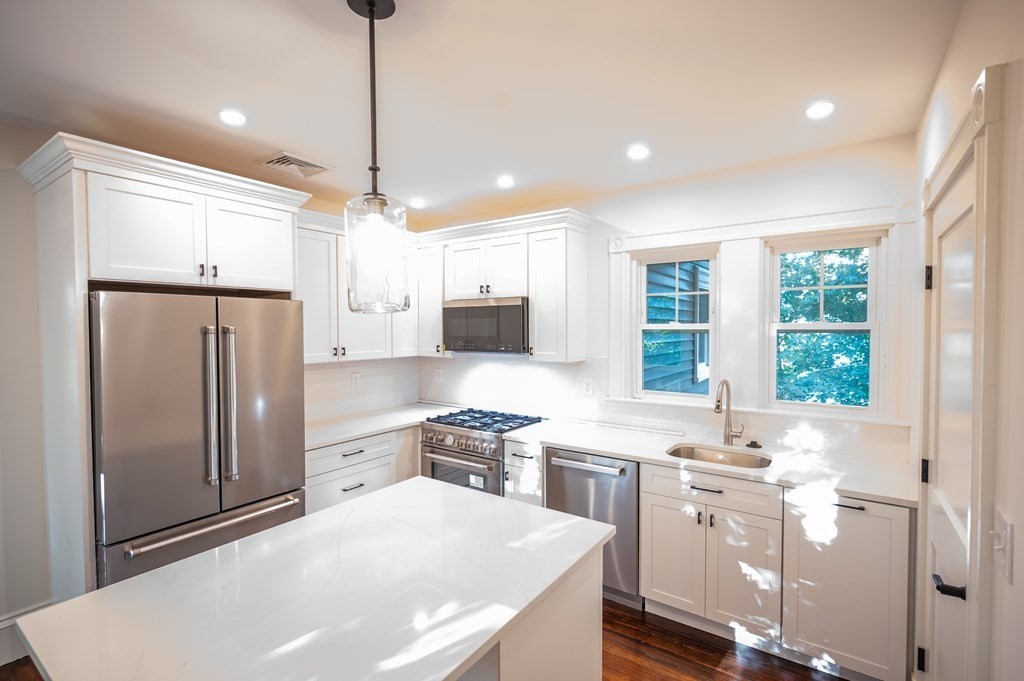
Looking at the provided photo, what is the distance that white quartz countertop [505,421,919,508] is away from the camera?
217 cm

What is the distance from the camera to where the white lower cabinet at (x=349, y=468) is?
9.88 ft

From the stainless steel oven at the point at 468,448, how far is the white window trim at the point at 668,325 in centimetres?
87

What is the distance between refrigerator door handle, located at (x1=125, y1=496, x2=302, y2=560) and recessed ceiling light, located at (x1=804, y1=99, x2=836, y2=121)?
3.33m

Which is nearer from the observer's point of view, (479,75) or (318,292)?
(479,75)

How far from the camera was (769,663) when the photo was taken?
7.72ft

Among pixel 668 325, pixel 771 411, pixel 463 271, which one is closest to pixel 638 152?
pixel 668 325

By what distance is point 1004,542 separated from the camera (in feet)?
3.29

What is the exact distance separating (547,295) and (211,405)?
2.14 meters

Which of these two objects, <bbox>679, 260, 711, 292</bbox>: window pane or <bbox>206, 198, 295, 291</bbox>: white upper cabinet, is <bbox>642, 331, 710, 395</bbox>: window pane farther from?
<bbox>206, 198, 295, 291</bbox>: white upper cabinet

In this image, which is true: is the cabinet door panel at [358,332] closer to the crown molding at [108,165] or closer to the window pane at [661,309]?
the crown molding at [108,165]

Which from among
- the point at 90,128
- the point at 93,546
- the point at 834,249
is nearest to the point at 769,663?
the point at 834,249

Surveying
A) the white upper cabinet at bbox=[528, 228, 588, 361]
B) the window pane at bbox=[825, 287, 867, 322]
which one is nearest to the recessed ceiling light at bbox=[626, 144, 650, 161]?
the white upper cabinet at bbox=[528, 228, 588, 361]

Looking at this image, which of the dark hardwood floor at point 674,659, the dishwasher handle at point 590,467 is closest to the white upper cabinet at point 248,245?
the dishwasher handle at point 590,467

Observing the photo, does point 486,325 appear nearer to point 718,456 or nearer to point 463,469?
point 463,469
